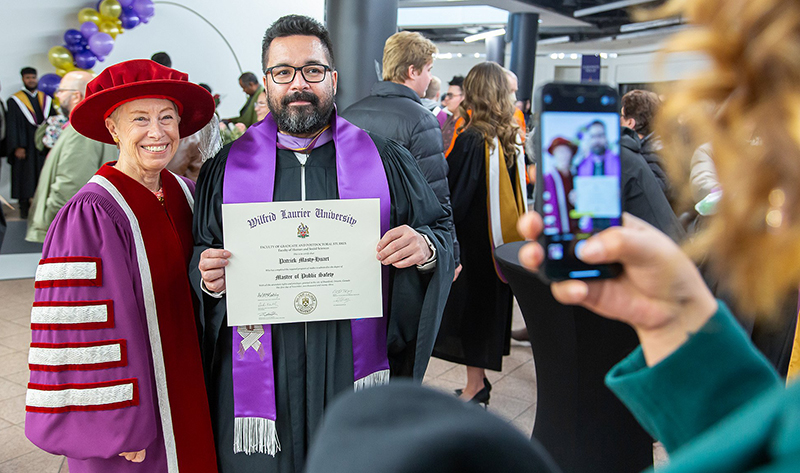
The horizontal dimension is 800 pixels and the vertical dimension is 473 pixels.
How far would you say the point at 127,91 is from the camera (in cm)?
197

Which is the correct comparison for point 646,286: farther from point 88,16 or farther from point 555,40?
point 555,40

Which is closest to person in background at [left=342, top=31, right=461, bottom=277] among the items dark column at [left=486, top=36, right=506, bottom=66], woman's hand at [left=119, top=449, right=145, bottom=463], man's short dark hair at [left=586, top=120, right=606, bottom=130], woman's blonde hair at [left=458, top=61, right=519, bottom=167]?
woman's blonde hair at [left=458, top=61, right=519, bottom=167]

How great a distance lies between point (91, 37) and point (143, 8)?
899 millimetres

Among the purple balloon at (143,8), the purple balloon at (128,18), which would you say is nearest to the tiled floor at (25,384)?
the purple balloon at (128,18)

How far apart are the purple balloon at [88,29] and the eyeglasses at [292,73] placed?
7.74 metres

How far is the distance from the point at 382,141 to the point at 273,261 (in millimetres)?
652

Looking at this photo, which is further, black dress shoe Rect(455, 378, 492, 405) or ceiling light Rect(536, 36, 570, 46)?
ceiling light Rect(536, 36, 570, 46)

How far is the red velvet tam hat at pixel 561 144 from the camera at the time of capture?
79 cm

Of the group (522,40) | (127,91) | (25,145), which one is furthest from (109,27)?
(522,40)

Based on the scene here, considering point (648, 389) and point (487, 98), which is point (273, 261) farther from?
point (487, 98)

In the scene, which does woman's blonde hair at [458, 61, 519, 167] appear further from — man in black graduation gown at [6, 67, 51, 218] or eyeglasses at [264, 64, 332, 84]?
man in black graduation gown at [6, 67, 51, 218]

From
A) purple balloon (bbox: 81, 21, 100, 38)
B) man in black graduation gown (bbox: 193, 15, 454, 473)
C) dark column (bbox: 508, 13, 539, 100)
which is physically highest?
dark column (bbox: 508, 13, 539, 100)

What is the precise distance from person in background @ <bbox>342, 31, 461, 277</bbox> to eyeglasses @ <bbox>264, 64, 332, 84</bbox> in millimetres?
1245

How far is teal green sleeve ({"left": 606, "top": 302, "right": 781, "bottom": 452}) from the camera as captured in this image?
68 cm
